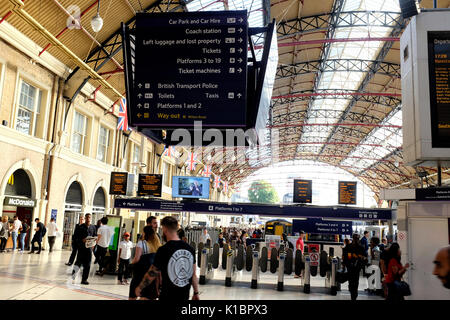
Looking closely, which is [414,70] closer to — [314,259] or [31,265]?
[314,259]

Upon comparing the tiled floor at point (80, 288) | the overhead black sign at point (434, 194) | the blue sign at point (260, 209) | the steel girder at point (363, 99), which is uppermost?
the steel girder at point (363, 99)

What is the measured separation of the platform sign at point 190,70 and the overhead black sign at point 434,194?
7.07 metres

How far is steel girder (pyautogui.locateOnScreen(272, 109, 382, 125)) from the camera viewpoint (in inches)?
1587

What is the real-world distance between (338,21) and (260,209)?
1284 centimetres

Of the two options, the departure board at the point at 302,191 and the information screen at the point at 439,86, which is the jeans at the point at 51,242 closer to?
the departure board at the point at 302,191

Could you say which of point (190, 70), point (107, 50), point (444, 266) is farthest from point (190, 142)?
point (107, 50)

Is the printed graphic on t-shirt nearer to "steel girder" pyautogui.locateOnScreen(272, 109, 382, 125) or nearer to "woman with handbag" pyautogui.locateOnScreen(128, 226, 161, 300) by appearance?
"woman with handbag" pyautogui.locateOnScreen(128, 226, 161, 300)

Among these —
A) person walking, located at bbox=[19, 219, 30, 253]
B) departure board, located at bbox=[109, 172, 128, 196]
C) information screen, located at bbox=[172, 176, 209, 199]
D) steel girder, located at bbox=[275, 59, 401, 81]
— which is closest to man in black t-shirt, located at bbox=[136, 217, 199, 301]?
information screen, located at bbox=[172, 176, 209, 199]

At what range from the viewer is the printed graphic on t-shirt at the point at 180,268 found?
3533 mm

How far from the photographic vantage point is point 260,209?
15.5m

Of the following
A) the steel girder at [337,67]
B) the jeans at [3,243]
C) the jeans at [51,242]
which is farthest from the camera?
the steel girder at [337,67]

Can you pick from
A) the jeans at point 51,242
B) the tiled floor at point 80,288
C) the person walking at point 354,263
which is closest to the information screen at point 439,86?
the person walking at point 354,263
